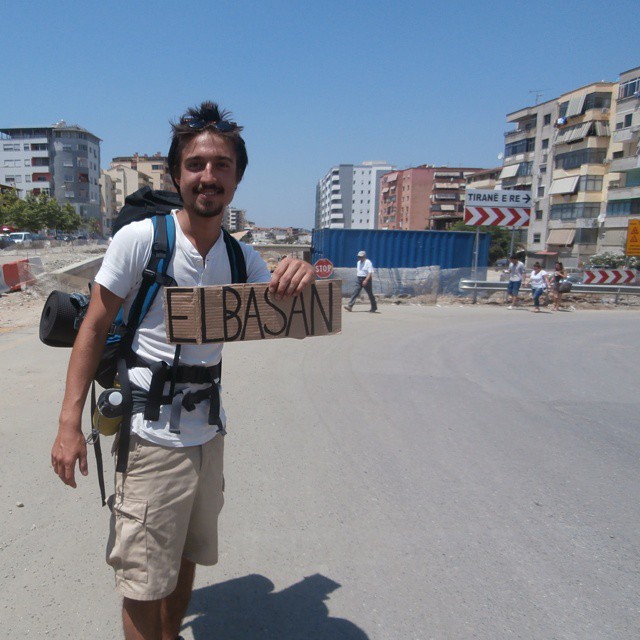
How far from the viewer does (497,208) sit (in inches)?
717

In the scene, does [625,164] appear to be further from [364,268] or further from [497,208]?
[364,268]

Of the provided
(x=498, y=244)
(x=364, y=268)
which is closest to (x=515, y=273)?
(x=364, y=268)

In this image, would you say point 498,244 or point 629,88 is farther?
point 498,244

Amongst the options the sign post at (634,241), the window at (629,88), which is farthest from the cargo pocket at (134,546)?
the window at (629,88)

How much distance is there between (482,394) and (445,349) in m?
3.04

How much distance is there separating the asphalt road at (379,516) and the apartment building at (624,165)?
191 ft

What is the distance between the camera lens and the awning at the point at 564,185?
63906mm

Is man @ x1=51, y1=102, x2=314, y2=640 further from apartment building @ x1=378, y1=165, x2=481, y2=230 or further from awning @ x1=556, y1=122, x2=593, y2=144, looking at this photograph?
apartment building @ x1=378, y1=165, x2=481, y2=230

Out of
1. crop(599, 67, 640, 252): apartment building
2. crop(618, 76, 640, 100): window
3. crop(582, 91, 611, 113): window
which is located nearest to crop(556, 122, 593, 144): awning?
crop(582, 91, 611, 113): window

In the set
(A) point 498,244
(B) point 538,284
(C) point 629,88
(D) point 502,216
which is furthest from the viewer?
(A) point 498,244

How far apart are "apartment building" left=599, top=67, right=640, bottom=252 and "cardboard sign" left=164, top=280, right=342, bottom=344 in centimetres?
6269

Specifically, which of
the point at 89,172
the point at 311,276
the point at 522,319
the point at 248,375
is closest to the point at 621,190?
the point at 522,319

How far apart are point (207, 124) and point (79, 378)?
1.06 meters

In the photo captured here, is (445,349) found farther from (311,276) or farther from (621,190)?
(621,190)
